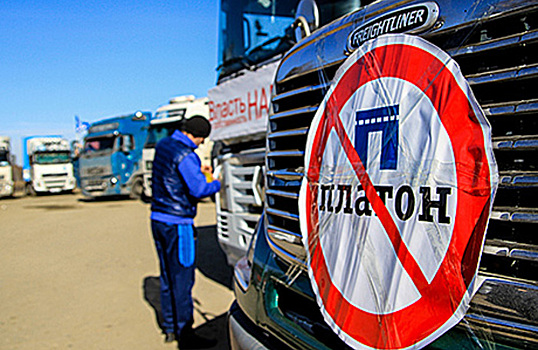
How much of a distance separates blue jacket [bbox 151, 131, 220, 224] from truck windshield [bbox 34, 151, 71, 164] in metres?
20.4

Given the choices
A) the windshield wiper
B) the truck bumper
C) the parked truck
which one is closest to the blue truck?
the windshield wiper

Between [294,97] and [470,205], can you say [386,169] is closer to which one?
[470,205]

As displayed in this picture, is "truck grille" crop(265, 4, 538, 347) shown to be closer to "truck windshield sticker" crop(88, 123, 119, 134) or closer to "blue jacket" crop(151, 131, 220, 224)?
"blue jacket" crop(151, 131, 220, 224)

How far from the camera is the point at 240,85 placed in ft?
13.6

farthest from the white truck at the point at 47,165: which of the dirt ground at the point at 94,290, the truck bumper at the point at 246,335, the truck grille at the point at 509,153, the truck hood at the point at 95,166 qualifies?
the truck grille at the point at 509,153

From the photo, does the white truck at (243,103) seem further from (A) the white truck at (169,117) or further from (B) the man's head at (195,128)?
(A) the white truck at (169,117)

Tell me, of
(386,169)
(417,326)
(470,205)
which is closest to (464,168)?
(470,205)

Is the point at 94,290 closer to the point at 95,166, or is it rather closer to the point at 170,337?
the point at 170,337

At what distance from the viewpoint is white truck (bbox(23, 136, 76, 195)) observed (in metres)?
21.2

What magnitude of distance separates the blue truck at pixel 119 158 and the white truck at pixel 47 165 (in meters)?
5.76

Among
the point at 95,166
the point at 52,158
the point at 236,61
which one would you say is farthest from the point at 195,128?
the point at 52,158

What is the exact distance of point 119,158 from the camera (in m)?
16.3

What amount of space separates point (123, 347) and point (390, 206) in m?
2.98

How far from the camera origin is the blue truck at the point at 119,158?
16328 mm
